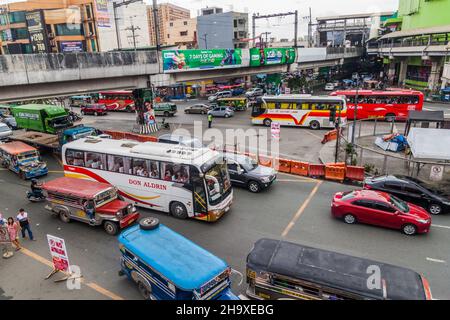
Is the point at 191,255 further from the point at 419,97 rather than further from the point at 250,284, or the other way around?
the point at 419,97

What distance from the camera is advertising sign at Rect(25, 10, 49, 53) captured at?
2571 inches

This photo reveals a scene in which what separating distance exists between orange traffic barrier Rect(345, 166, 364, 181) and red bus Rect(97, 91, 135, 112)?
116ft

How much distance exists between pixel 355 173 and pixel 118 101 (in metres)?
37.7

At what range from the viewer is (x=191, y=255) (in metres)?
8.89

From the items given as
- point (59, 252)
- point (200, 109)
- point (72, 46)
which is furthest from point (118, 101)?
point (59, 252)

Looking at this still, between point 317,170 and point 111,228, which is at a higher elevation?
point 111,228

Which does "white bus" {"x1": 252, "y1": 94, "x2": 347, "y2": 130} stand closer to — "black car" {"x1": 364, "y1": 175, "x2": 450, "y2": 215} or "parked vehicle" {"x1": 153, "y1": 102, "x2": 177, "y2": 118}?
"parked vehicle" {"x1": 153, "y1": 102, "x2": 177, "y2": 118}

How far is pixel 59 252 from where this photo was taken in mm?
10102

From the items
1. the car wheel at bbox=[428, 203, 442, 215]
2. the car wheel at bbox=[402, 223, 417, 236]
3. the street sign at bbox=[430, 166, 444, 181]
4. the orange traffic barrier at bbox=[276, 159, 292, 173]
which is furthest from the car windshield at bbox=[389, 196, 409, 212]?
the orange traffic barrier at bbox=[276, 159, 292, 173]

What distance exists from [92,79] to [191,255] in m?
21.3

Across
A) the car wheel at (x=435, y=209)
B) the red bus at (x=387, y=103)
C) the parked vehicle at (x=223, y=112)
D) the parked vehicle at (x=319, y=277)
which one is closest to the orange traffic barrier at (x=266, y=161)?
the car wheel at (x=435, y=209)

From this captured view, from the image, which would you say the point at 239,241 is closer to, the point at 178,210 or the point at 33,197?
the point at 178,210

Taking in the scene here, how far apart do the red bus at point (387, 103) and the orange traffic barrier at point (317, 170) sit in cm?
1674

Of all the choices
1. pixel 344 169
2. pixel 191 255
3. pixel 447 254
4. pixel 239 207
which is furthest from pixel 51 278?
pixel 344 169
